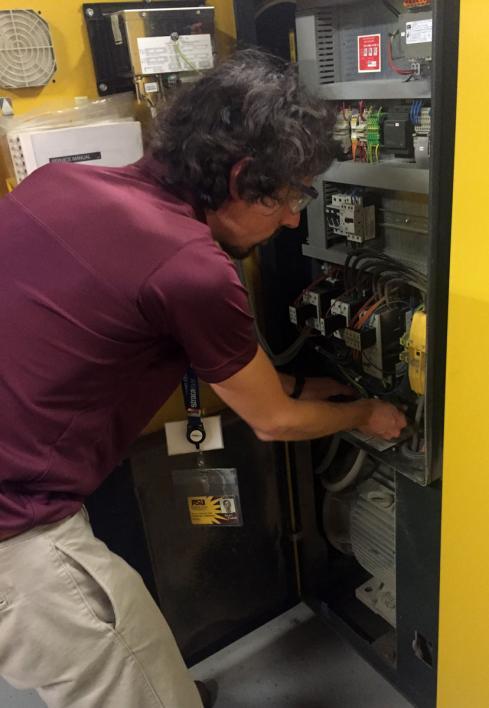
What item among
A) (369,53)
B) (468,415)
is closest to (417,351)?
(468,415)

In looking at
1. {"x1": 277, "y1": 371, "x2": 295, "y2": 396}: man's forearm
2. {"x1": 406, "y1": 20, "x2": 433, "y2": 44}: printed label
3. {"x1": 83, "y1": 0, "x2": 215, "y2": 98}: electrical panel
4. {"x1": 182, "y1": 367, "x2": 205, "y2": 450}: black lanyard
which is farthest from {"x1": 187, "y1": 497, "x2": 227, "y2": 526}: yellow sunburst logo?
{"x1": 406, "y1": 20, "x2": 433, "y2": 44}: printed label

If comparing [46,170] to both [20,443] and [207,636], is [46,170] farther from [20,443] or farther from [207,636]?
[207,636]

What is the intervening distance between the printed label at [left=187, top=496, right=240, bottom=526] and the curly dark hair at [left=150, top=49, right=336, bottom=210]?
741 mm

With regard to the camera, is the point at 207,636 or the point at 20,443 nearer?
the point at 20,443

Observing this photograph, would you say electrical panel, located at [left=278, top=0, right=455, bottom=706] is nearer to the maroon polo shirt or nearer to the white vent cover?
the maroon polo shirt

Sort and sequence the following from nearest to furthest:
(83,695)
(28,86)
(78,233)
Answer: (78,233) → (83,695) → (28,86)

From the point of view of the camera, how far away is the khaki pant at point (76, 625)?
107 centimetres

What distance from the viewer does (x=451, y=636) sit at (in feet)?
4.13

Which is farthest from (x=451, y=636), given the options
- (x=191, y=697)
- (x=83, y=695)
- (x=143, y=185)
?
(x=143, y=185)

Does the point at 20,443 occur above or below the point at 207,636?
above

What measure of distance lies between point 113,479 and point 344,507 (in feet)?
2.19

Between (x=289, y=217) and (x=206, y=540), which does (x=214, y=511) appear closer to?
(x=206, y=540)

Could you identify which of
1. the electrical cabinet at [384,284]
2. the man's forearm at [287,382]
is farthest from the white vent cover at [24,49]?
the man's forearm at [287,382]

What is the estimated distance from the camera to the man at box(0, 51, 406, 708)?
0.93 meters
